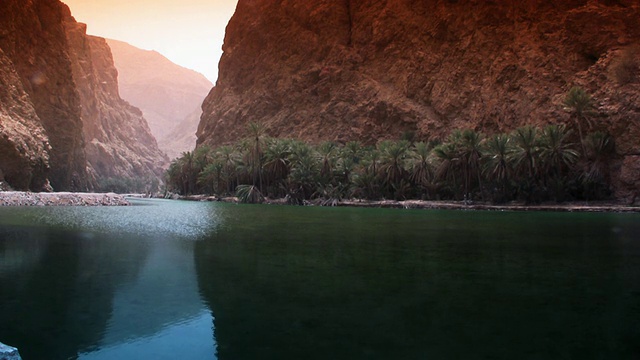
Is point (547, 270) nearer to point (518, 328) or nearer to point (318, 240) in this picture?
point (518, 328)

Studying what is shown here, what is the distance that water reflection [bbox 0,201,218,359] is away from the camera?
20.8 feet

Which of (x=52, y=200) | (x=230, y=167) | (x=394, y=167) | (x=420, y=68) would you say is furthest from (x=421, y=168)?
(x=52, y=200)

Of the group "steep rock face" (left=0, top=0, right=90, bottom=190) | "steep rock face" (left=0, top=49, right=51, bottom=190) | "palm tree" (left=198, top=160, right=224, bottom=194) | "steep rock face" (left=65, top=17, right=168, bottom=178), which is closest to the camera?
"steep rock face" (left=0, top=49, right=51, bottom=190)

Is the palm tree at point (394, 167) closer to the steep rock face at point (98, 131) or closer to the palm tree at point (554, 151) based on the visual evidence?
the palm tree at point (554, 151)

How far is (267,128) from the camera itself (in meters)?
105

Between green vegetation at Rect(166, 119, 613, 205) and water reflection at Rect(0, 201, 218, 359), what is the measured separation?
4169cm

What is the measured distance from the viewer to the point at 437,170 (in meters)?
53.9

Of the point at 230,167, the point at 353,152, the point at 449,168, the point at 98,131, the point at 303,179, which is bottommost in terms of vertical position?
the point at 303,179

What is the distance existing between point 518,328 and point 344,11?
351 ft

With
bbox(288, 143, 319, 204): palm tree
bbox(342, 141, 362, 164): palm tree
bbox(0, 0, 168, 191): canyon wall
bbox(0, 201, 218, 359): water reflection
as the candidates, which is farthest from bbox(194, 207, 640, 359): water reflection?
bbox(0, 0, 168, 191): canyon wall

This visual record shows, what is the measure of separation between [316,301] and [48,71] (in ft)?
326

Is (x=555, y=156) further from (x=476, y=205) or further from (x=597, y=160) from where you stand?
(x=476, y=205)

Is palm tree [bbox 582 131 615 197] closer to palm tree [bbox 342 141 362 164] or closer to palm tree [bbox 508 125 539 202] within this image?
palm tree [bbox 508 125 539 202]

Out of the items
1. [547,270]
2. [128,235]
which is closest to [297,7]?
[128,235]
